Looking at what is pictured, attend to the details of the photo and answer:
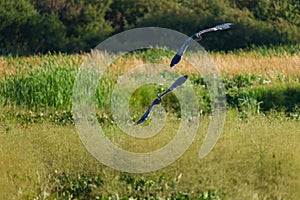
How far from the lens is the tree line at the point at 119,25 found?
67.9ft

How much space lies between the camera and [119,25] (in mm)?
22734

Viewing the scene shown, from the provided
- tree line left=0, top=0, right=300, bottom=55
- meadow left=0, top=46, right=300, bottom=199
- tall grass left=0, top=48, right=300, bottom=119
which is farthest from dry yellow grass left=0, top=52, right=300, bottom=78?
tree line left=0, top=0, right=300, bottom=55

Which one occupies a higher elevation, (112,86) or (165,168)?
(165,168)

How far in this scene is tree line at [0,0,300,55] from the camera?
20.7 metres

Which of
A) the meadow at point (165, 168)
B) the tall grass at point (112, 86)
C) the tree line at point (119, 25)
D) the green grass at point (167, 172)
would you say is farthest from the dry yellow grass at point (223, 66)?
the tree line at point (119, 25)

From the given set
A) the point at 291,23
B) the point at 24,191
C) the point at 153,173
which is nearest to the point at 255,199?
the point at 153,173

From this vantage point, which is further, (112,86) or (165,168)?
(112,86)

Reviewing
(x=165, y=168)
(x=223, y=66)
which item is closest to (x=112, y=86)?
(x=223, y=66)

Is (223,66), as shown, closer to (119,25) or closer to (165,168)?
(165,168)

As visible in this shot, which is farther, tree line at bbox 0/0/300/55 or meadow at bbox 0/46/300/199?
tree line at bbox 0/0/300/55

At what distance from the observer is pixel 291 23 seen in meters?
21.7

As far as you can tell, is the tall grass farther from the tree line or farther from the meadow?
the tree line

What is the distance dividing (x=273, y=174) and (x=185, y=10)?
54.2 feet

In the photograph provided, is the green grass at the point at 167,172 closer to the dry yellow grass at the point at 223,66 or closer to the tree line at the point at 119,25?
the dry yellow grass at the point at 223,66
